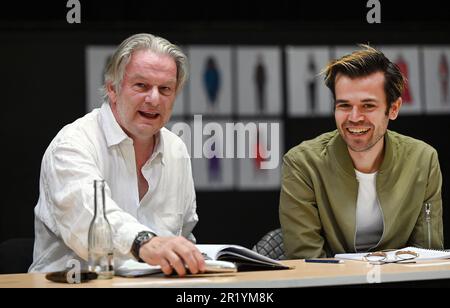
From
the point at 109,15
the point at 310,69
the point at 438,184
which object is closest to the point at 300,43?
the point at 310,69

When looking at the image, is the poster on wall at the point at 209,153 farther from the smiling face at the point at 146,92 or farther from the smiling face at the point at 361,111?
the smiling face at the point at 146,92

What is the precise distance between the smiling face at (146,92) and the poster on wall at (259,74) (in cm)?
160

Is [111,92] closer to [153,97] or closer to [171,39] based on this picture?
[153,97]

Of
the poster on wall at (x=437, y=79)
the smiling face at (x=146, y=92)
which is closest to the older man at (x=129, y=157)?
the smiling face at (x=146, y=92)

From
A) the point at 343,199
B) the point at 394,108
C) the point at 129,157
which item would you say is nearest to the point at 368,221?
the point at 343,199

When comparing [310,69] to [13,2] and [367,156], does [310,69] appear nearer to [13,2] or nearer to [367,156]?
[367,156]

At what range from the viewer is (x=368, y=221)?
129 inches

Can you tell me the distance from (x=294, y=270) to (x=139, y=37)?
3.92ft

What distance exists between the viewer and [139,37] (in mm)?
3033

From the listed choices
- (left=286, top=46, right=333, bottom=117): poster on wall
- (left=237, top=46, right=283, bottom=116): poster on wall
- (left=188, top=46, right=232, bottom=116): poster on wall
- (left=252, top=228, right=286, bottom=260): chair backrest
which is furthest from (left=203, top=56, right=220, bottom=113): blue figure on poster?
(left=252, top=228, right=286, bottom=260): chair backrest

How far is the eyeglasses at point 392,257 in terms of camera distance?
2.59m

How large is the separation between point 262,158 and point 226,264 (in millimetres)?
2377

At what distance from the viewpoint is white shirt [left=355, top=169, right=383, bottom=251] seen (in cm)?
328

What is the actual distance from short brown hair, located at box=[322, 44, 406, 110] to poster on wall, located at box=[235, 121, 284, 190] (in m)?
1.16
